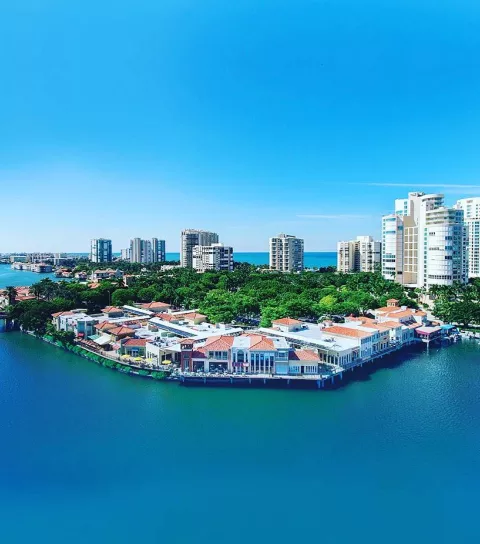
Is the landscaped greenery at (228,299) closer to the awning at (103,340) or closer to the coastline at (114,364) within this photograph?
the coastline at (114,364)

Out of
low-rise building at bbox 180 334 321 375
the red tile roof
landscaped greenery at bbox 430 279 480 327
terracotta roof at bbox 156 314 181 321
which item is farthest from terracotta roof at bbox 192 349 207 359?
landscaped greenery at bbox 430 279 480 327

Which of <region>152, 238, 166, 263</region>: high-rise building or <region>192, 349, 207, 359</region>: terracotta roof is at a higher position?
<region>152, 238, 166, 263</region>: high-rise building

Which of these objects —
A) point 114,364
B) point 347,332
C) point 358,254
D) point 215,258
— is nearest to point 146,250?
A: point 215,258

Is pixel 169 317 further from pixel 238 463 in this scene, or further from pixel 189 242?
pixel 189 242

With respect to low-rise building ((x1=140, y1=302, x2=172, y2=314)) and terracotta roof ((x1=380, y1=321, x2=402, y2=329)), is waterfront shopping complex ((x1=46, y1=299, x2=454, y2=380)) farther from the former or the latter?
low-rise building ((x1=140, y1=302, x2=172, y2=314))

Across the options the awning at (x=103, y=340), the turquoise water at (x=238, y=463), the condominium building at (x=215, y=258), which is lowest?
the turquoise water at (x=238, y=463)

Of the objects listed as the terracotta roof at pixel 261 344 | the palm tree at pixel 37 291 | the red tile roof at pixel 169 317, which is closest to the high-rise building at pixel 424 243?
the red tile roof at pixel 169 317
